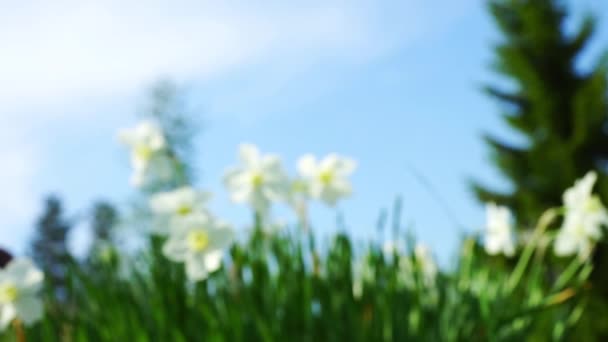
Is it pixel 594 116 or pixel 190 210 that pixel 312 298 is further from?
pixel 594 116

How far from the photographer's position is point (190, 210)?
2.42 meters

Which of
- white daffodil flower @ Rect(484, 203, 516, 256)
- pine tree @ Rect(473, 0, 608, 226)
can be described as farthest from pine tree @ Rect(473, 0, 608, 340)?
white daffodil flower @ Rect(484, 203, 516, 256)

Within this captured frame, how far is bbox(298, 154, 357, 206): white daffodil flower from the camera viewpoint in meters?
2.80

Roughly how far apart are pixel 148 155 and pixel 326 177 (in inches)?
23.4

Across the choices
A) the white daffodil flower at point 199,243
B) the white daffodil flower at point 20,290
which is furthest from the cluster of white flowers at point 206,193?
the white daffodil flower at point 20,290

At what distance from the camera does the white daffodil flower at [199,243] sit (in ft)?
7.48

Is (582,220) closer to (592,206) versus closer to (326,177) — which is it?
(592,206)

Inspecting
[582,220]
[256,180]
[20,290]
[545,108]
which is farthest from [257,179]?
[545,108]

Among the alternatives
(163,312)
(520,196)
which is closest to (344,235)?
(163,312)

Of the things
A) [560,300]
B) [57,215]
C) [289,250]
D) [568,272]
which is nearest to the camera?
[289,250]

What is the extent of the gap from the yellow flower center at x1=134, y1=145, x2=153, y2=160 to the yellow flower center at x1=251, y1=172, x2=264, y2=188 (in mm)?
395

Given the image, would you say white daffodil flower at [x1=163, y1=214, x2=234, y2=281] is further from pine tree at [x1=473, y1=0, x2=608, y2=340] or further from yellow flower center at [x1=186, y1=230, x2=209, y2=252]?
pine tree at [x1=473, y1=0, x2=608, y2=340]

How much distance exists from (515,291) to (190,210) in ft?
5.88

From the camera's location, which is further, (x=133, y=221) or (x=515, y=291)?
(x=133, y=221)
